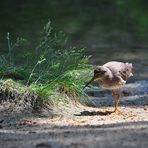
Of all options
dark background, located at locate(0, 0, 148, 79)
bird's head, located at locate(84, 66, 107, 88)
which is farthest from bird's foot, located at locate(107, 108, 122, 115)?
dark background, located at locate(0, 0, 148, 79)

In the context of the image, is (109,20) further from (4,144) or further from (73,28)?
(4,144)

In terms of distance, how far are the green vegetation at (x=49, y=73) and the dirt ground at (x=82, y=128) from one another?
0.27 m

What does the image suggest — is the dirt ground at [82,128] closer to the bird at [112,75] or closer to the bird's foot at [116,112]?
the bird's foot at [116,112]

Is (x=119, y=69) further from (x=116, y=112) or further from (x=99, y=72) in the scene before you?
(x=116, y=112)

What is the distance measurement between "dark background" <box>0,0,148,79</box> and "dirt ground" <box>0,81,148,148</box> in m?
3.73

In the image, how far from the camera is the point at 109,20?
79.3ft

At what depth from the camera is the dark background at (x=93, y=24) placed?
16.8 metres

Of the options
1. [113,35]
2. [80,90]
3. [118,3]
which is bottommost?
[80,90]

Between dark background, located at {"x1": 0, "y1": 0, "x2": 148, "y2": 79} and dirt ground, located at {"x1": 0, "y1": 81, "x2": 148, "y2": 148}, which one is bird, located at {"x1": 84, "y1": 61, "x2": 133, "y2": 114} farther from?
dark background, located at {"x1": 0, "y1": 0, "x2": 148, "y2": 79}

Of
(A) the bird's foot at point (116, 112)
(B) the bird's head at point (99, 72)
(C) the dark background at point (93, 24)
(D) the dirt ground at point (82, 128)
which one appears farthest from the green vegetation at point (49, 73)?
(C) the dark background at point (93, 24)

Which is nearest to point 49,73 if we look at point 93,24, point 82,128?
point 82,128

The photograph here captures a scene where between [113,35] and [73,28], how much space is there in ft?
5.96

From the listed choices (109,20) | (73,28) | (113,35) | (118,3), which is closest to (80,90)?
(113,35)

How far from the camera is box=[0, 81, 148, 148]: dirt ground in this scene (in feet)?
23.6
